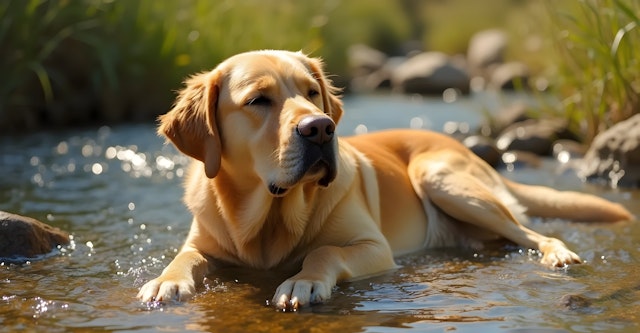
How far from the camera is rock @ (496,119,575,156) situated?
8875mm

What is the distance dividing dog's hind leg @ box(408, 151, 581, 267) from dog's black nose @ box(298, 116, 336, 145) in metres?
1.59

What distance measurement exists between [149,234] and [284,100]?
1800mm

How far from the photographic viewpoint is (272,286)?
13.7 ft

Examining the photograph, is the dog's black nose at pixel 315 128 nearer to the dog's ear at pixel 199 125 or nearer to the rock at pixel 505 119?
the dog's ear at pixel 199 125

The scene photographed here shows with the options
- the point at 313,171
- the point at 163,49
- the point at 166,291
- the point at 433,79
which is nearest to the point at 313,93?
the point at 313,171

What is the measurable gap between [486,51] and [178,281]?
17.2m

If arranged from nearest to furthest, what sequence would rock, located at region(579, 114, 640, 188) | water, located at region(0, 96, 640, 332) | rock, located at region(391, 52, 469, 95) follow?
water, located at region(0, 96, 640, 332)
rock, located at region(579, 114, 640, 188)
rock, located at region(391, 52, 469, 95)

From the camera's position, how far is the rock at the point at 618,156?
22.7 feet

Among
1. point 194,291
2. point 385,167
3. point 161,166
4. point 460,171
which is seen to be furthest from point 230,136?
point 161,166

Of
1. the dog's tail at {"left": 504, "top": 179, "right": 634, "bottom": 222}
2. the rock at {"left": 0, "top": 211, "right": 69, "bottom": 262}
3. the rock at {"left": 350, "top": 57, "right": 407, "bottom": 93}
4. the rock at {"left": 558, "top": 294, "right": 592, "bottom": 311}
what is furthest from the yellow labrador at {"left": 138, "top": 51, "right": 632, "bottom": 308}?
the rock at {"left": 350, "top": 57, "right": 407, "bottom": 93}

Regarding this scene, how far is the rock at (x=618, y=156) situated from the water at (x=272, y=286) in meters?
0.22

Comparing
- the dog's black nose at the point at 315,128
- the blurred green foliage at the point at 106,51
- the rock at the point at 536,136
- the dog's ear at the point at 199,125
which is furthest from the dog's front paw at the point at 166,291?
the rock at the point at 536,136

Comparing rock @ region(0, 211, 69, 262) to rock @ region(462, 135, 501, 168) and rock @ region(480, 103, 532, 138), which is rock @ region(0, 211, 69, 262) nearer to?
rock @ region(462, 135, 501, 168)

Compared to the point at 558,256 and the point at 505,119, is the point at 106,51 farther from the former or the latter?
the point at 558,256
